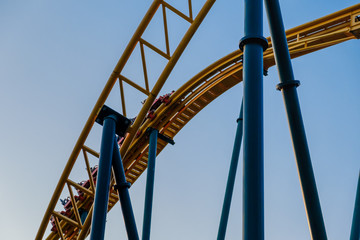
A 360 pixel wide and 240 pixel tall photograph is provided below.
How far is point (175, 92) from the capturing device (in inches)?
442

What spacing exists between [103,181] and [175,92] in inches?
217

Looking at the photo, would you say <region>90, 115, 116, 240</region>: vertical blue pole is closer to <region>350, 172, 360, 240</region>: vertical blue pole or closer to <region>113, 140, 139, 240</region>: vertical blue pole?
<region>113, 140, 139, 240</region>: vertical blue pole

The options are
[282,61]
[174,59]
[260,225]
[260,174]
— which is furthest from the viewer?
[174,59]

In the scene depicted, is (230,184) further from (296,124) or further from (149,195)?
(296,124)

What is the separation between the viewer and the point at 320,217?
4156 mm

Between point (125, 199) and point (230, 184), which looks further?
point (230, 184)

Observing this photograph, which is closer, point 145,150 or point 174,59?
point 174,59

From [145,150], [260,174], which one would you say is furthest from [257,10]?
[145,150]

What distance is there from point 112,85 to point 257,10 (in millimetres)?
3730

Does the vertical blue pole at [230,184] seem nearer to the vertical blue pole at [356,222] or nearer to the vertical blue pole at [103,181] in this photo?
the vertical blue pole at [356,222]

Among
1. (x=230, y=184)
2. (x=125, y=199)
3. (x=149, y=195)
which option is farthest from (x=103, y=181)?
(x=230, y=184)

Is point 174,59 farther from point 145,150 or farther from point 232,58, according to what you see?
point 145,150

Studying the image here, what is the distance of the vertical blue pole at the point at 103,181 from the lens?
5613 mm

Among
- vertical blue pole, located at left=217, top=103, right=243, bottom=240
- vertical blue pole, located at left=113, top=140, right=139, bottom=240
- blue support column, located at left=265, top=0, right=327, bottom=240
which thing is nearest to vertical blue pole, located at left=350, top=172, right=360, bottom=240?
vertical blue pole, located at left=217, top=103, right=243, bottom=240
